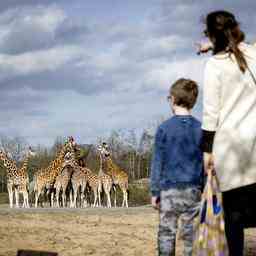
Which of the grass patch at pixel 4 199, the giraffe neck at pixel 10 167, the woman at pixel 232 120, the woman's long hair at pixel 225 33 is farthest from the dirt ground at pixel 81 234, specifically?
the grass patch at pixel 4 199

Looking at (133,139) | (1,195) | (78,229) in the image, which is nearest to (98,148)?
(1,195)

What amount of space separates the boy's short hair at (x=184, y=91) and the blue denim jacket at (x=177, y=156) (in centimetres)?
12

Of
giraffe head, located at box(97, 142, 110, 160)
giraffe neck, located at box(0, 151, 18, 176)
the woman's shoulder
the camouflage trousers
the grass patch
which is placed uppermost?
giraffe head, located at box(97, 142, 110, 160)

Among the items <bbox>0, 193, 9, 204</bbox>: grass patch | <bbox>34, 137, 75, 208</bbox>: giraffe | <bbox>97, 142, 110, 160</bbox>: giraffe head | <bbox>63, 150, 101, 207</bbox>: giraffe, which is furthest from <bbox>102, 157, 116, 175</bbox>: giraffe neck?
<bbox>0, 193, 9, 204</bbox>: grass patch

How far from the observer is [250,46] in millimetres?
4148

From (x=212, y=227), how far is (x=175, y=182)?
0.87 metres

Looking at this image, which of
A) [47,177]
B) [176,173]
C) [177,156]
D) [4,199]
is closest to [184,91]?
[177,156]

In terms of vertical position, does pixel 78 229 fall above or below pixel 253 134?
below

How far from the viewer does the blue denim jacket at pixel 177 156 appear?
481 cm

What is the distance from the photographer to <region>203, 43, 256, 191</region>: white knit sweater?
3.95 m

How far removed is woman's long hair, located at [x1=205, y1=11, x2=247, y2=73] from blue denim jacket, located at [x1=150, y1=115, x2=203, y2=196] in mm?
849

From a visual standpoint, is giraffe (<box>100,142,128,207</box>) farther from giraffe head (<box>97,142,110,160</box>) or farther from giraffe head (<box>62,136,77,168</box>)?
giraffe head (<box>62,136,77,168</box>)

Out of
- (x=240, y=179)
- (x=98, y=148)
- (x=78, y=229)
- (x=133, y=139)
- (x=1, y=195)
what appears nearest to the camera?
(x=240, y=179)

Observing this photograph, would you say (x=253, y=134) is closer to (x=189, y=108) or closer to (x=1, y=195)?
(x=189, y=108)
